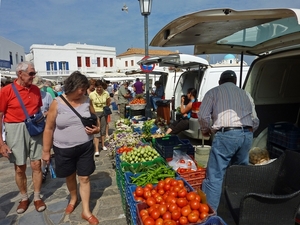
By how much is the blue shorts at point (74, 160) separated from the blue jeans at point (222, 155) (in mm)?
1578

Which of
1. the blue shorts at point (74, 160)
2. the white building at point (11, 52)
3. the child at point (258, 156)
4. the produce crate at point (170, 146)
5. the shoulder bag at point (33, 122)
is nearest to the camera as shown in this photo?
the blue shorts at point (74, 160)

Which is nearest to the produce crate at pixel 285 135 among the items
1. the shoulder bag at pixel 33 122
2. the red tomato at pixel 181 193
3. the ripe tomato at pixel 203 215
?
the red tomato at pixel 181 193

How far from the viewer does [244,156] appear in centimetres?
306

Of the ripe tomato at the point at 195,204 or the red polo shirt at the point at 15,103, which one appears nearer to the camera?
the ripe tomato at the point at 195,204

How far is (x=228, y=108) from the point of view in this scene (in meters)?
2.94

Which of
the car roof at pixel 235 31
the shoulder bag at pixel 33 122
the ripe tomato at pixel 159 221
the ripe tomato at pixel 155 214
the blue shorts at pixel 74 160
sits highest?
the car roof at pixel 235 31

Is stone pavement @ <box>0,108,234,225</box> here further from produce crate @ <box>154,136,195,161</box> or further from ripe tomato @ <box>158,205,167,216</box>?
ripe tomato @ <box>158,205,167,216</box>

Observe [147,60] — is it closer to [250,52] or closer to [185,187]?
[250,52]

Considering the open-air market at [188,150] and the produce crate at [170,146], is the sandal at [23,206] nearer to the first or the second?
the open-air market at [188,150]

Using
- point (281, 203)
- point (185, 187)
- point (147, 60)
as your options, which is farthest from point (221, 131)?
point (147, 60)

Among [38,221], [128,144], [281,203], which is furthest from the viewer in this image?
[128,144]

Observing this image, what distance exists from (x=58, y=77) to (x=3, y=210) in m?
42.6

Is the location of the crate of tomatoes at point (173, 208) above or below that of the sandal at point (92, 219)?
above

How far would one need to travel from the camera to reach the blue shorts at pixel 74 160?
2.97 m
